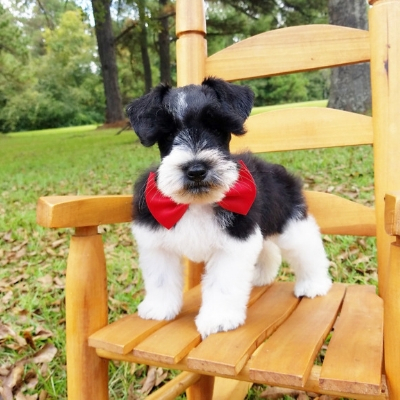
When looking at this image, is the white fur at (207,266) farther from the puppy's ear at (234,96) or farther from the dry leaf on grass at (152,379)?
the dry leaf on grass at (152,379)

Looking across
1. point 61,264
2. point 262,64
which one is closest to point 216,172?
point 262,64

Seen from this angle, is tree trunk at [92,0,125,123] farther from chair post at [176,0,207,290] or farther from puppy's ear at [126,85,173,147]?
puppy's ear at [126,85,173,147]

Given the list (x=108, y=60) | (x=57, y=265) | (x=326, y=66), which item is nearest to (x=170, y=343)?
(x=326, y=66)

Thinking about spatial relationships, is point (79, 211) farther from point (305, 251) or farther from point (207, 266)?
point (305, 251)

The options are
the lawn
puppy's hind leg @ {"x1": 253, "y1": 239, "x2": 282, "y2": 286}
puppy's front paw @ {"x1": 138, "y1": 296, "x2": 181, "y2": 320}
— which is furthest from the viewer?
the lawn

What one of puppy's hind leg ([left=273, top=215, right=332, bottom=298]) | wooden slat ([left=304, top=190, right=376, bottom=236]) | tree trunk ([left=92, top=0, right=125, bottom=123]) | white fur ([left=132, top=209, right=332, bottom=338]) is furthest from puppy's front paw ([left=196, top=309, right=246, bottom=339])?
tree trunk ([left=92, top=0, right=125, bottom=123])

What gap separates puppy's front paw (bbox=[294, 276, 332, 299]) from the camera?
1.48 meters

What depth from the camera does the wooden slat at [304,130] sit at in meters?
1.60

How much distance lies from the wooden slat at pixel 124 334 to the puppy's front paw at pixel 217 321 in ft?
0.41

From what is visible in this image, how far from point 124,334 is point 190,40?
111 centimetres

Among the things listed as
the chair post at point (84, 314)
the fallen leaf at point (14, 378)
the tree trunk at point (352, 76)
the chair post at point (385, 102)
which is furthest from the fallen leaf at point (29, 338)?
the tree trunk at point (352, 76)

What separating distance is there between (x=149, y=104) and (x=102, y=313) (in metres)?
0.59

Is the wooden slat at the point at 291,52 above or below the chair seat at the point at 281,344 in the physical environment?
above

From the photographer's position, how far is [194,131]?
4.02ft
